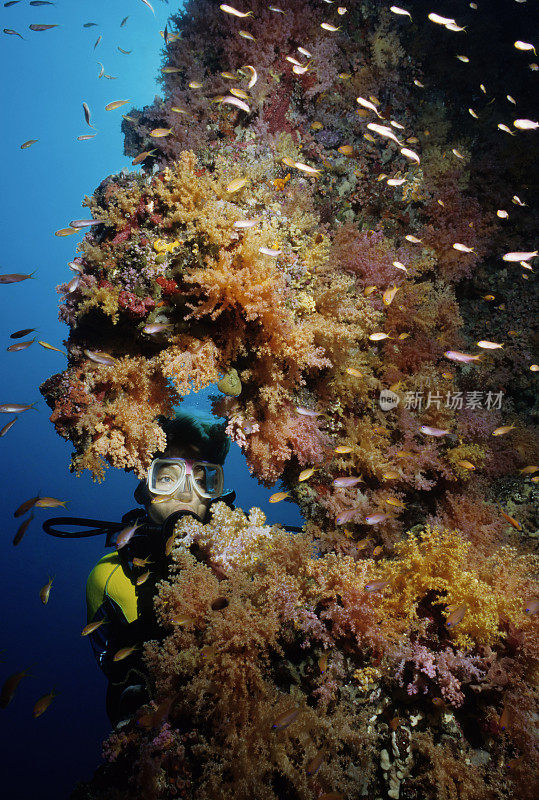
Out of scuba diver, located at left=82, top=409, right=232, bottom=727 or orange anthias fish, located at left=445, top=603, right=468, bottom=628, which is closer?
orange anthias fish, located at left=445, top=603, right=468, bottom=628

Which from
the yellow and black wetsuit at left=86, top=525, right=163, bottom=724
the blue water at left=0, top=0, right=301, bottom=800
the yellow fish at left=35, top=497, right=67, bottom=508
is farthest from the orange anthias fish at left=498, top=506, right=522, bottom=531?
the blue water at left=0, top=0, right=301, bottom=800

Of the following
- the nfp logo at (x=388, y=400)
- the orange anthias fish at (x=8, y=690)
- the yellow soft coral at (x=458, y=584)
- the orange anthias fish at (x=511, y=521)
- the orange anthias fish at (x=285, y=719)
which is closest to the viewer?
the orange anthias fish at (x=285, y=719)

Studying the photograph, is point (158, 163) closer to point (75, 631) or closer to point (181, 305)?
point (181, 305)

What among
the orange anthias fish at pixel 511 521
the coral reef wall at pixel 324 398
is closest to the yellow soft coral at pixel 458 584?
the coral reef wall at pixel 324 398

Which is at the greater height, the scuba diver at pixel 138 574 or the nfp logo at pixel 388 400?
the nfp logo at pixel 388 400

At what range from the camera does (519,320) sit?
588 centimetres

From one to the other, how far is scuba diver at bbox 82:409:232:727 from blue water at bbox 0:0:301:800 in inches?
1797

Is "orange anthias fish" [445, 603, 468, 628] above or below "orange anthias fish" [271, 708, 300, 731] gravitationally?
above

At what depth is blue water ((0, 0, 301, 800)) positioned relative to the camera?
4009cm

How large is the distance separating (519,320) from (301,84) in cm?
524

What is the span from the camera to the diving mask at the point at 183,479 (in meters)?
5.33

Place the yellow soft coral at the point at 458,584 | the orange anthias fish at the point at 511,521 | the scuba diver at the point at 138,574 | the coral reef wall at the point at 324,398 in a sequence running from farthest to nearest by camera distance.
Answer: the orange anthias fish at the point at 511,521 → the scuba diver at the point at 138,574 → the yellow soft coral at the point at 458,584 → the coral reef wall at the point at 324,398

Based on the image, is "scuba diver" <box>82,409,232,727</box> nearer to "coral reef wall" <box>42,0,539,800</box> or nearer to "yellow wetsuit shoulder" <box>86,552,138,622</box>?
"yellow wetsuit shoulder" <box>86,552,138,622</box>

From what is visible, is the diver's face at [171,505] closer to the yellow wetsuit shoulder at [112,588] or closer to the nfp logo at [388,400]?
the yellow wetsuit shoulder at [112,588]
